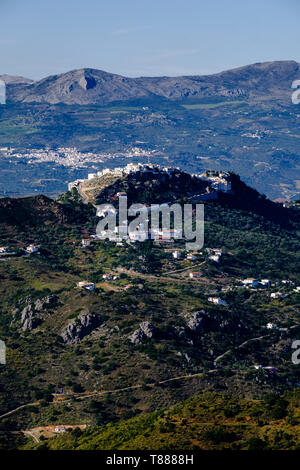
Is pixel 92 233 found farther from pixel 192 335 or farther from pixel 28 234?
pixel 192 335

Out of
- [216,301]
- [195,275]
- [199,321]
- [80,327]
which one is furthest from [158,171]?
[80,327]

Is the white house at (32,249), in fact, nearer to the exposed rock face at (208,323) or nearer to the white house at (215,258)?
the white house at (215,258)

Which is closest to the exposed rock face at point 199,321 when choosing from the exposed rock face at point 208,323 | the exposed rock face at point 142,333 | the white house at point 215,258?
the exposed rock face at point 208,323

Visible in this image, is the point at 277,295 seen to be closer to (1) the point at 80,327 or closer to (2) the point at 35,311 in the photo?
(1) the point at 80,327

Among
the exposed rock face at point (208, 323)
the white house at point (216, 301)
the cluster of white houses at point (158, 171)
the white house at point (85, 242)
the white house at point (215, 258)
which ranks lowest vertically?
the white house at point (216, 301)

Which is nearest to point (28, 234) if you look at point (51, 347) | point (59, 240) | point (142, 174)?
point (59, 240)

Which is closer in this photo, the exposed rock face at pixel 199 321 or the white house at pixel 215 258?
the exposed rock face at pixel 199 321
